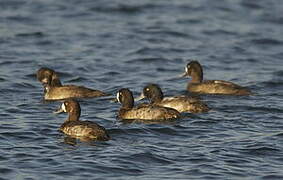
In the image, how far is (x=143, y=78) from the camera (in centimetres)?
2661

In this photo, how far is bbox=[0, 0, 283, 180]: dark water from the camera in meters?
17.7

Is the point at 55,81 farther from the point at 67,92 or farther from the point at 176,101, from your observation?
the point at 176,101

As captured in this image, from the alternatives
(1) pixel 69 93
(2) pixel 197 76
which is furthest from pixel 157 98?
(2) pixel 197 76

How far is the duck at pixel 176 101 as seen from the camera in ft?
72.1

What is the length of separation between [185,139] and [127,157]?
2.06 metres

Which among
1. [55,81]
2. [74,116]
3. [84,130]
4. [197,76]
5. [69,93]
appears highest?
[55,81]

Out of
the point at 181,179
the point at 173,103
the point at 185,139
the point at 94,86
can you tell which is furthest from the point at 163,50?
the point at 181,179

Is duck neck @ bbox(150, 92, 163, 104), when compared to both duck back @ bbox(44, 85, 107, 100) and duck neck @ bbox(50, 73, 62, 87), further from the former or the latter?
duck neck @ bbox(50, 73, 62, 87)

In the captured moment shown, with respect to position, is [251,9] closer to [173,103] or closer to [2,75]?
[2,75]

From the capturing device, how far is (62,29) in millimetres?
33094

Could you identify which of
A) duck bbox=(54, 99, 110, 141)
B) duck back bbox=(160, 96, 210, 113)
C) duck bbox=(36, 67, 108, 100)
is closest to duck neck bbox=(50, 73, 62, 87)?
duck bbox=(36, 67, 108, 100)

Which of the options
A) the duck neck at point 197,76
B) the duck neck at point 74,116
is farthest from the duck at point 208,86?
the duck neck at point 74,116

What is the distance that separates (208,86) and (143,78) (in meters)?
2.58

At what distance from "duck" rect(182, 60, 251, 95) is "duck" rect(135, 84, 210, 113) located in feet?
5.39
